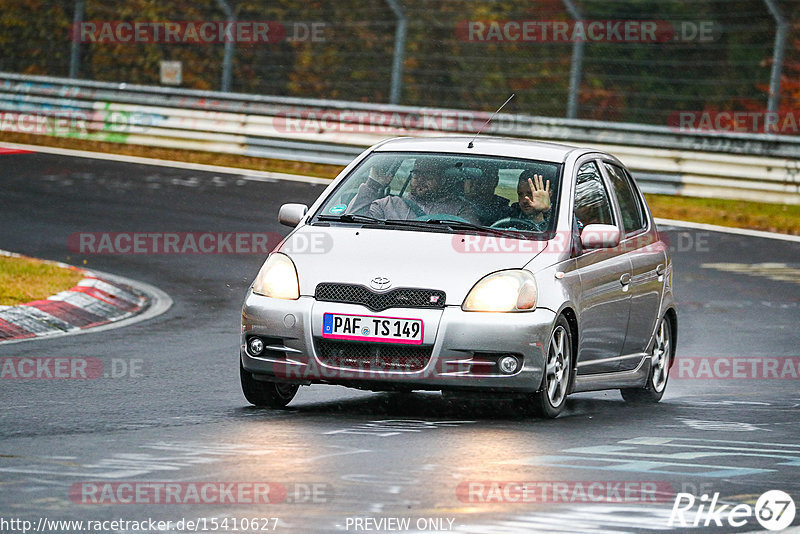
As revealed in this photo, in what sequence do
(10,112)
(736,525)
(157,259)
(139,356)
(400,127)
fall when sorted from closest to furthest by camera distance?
1. (736,525)
2. (139,356)
3. (157,259)
4. (400,127)
5. (10,112)

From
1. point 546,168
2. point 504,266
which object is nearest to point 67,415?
point 504,266

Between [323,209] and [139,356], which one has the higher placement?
[323,209]

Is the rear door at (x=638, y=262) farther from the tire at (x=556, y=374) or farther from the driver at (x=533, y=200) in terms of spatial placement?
the tire at (x=556, y=374)

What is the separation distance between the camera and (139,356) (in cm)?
1125

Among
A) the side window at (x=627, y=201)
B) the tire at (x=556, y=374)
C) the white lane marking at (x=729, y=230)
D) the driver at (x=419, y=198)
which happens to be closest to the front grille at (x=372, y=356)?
the tire at (x=556, y=374)

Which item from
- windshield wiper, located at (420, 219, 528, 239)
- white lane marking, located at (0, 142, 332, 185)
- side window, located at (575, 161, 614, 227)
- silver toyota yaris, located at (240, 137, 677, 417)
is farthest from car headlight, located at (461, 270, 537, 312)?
white lane marking, located at (0, 142, 332, 185)

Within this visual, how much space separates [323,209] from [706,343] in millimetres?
4363

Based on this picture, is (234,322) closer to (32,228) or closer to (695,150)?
(32,228)

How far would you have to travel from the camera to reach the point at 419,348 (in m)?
8.59

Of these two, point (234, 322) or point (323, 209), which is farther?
point (234, 322)

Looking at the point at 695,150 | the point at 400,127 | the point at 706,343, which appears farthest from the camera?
the point at 400,127

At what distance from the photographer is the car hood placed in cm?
867

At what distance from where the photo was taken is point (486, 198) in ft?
31.4

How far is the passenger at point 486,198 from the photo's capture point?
9.44 meters
